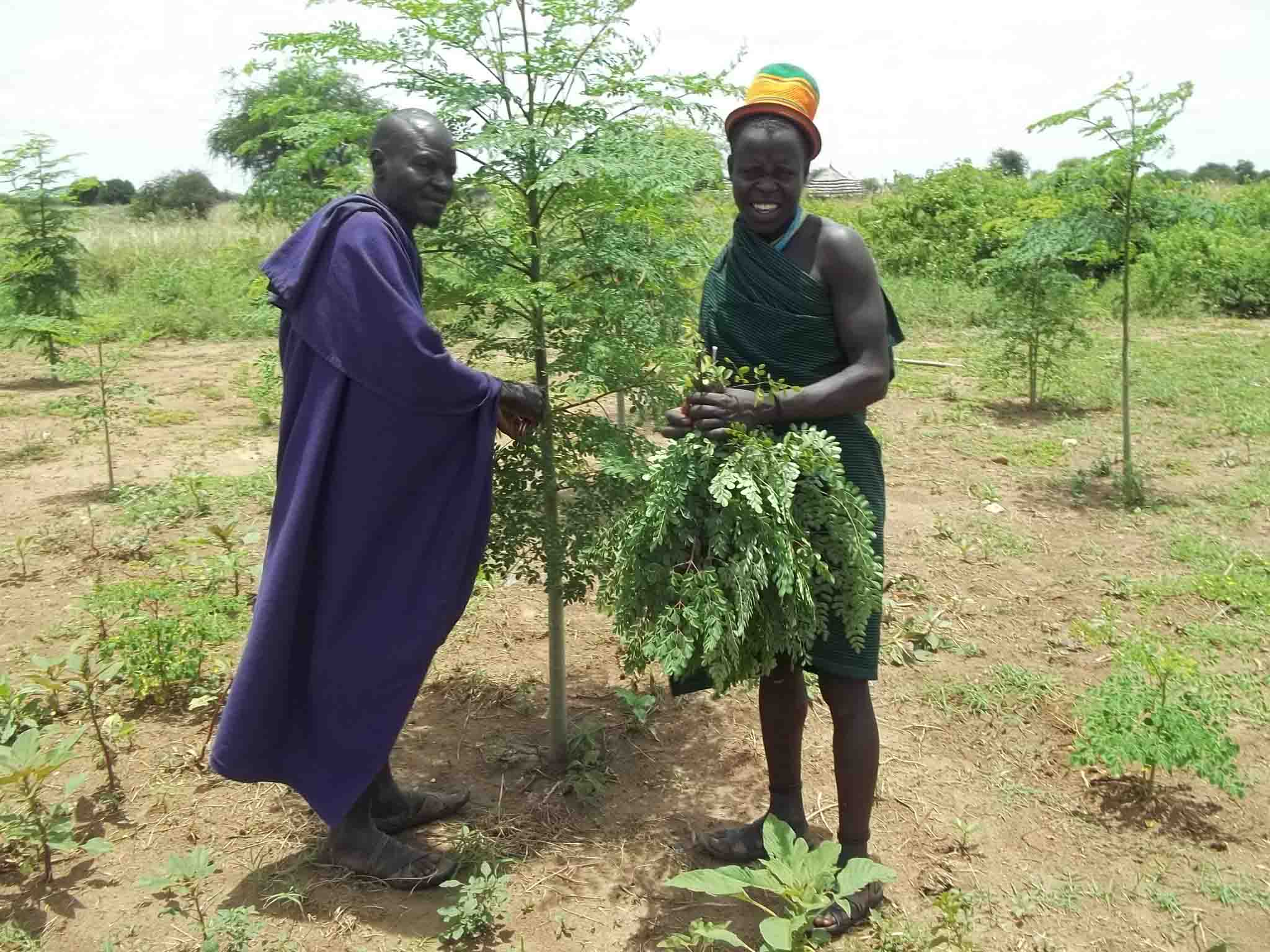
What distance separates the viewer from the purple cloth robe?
2484mm

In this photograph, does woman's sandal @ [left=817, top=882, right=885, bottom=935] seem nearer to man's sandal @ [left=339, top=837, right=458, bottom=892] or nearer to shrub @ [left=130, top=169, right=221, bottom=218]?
man's sandal @ [left=339, top=837, right=458, bottom=892]

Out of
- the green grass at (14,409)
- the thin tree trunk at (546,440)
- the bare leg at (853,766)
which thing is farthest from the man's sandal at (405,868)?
the green grass at (14,409)

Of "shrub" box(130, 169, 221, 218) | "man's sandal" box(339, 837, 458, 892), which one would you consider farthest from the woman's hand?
"shrub" box(130, 169, 221, 218)

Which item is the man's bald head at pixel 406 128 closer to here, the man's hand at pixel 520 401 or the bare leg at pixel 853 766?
the man's hand at pixel 520 401

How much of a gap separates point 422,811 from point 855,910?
1314 millimetres

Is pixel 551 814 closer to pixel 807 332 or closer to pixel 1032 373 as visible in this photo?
pixel 807 332

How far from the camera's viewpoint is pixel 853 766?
2.49 meters

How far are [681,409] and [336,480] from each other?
93 cm

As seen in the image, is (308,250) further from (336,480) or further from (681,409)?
(681,409)

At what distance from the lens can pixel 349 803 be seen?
2654mm

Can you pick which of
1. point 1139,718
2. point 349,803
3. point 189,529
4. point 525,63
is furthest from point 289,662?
point 189,529

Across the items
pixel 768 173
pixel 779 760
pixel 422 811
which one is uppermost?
pixel 768 173

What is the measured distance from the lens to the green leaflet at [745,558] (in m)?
2.23

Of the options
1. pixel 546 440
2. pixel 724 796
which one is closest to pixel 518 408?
pixel 546 440
